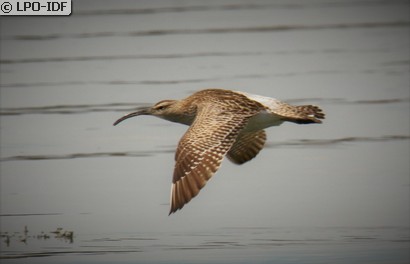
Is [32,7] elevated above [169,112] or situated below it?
above

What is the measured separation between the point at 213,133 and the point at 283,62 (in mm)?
4377

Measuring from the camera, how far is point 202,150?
20.4ft

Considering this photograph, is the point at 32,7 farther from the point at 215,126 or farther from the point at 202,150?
the point at 202,150

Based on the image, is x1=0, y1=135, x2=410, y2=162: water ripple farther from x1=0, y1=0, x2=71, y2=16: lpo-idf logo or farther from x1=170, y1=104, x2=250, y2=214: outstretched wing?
x1=0, y1=0, x2=71, y2=16: lpo-idf logo

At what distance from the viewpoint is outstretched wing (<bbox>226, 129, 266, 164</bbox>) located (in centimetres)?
748

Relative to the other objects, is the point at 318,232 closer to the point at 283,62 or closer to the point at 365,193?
the point at 365,193

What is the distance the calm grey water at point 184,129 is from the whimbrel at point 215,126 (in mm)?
644

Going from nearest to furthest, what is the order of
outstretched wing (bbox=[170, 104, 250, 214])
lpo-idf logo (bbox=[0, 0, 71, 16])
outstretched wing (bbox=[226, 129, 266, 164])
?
outstretched wing (bbox=[170, 104, 250, 214]), outstretched wing (bbox=[226, 129, 266, 164]), lpo-idf logo (bbox=[0, 0, 71, 16])

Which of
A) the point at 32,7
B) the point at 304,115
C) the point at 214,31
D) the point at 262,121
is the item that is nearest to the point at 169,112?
the point at 262,121

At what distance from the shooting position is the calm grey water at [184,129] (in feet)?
23.0

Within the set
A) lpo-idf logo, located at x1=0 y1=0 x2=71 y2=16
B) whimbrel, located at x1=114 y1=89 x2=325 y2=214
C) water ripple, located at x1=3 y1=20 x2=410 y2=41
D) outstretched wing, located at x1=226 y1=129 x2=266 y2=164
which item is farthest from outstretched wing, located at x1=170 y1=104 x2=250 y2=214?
water ripple, located at x1=3 y1=20 x2=410 y2=41

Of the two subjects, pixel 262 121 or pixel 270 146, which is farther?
pixel 270 146

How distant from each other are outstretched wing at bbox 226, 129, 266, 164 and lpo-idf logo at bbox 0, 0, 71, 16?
4.35 m

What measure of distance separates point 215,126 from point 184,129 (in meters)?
2.84
